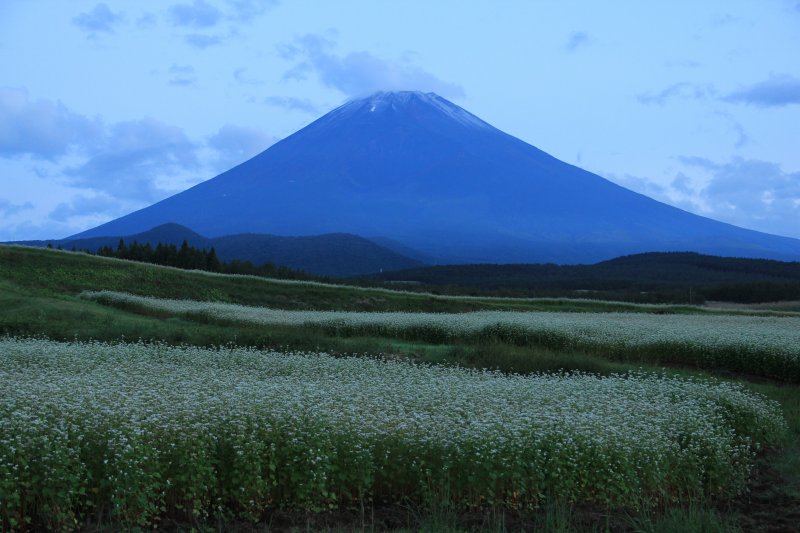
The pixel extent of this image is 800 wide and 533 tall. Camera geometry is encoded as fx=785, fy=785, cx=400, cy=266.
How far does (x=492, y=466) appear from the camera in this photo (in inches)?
349

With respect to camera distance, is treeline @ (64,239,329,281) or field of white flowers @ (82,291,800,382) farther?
treeline @ (64,239,329,281)

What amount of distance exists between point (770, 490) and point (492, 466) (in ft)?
13.8

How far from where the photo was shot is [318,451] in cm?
879

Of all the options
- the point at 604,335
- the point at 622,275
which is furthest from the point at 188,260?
the point at 622,275

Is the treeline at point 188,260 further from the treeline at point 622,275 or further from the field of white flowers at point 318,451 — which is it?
the field of white flowers at point 318,451

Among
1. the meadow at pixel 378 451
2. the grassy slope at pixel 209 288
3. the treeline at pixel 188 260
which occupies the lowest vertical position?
the meadow at pixel 378 451

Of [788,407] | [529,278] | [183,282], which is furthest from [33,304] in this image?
[529,278]

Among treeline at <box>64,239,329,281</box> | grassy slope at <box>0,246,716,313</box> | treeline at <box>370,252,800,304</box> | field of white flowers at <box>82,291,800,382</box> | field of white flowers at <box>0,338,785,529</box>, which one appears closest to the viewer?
field of white flowers at <box>0,338,785,529</box>

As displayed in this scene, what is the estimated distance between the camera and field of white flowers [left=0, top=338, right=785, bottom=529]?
8.08 metres

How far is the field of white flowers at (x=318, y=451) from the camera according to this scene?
8078 mm

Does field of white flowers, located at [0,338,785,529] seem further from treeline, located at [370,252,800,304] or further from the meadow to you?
treeline, located at [370,252,800,304]

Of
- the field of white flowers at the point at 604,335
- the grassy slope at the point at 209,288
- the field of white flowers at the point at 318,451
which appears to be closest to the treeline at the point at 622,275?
the grassy slope at the point at 209,288

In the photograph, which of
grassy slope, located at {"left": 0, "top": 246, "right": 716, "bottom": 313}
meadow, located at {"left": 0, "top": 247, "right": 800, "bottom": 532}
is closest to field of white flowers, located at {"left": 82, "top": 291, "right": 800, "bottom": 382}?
meadow, located at {"left": 0, "top": 247, "right": 800, "bottom": 532}

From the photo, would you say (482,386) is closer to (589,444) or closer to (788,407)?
(589,444)
